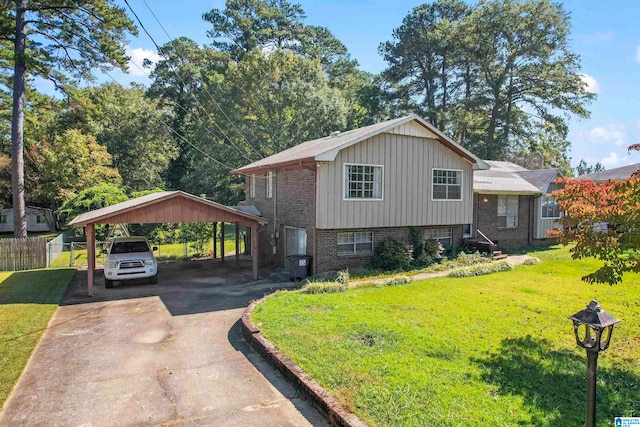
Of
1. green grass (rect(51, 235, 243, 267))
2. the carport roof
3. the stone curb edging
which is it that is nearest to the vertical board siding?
the carport roof

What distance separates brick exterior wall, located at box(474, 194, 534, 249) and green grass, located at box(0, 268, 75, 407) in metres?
17.7

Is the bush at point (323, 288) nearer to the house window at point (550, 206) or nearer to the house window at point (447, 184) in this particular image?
the house window at point (447, 184)

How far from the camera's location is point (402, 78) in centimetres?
4241

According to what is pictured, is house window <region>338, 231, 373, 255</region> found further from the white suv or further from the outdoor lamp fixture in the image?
the outdoor lamp fixture

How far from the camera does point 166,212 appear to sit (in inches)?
505

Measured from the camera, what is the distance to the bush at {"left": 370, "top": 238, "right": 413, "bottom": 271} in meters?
14.9

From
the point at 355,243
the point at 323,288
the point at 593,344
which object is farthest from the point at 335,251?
the point at 593,344

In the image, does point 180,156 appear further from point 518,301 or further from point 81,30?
point 518,301

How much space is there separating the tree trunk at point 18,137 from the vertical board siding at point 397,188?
16.0 m

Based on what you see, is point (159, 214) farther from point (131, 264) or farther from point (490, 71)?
point (490, 71)

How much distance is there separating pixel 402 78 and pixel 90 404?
42409 mm

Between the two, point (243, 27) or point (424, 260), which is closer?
point (424, 260)

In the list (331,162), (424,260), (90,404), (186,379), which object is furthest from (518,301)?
(90,404)

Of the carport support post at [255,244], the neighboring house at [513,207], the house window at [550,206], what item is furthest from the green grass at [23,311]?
the house window at [550,206]
